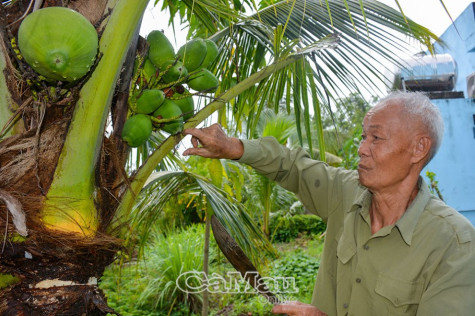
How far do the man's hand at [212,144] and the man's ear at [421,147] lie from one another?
70 cm

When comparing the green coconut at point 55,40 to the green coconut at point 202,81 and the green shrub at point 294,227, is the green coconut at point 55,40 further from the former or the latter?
the green shrub at point 294,227

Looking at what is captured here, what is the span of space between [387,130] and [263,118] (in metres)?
7.69

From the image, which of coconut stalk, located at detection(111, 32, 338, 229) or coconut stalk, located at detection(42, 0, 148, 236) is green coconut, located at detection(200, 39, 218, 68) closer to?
coconut stalk, located at detection(111, 32, 338, 229)

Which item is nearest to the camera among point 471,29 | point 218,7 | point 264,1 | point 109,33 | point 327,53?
point 109,33

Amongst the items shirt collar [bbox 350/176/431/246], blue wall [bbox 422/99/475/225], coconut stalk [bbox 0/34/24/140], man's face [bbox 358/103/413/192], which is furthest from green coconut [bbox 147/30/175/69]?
blue wall [bbox 422/99/475/225]

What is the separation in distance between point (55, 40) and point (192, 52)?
0.52 m

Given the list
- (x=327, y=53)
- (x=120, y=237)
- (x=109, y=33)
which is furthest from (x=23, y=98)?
(x=327, y=53)

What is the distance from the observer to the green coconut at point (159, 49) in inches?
61.7

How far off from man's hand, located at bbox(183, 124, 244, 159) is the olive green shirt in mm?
64

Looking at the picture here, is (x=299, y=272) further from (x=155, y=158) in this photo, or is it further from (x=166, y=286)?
(x=155, y=158)

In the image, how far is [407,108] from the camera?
6.05 feet

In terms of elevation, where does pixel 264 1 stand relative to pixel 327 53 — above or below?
above

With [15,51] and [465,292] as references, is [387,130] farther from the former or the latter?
[15,51]

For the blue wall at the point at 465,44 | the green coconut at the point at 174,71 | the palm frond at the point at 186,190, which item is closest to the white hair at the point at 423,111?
the green coconut at the point at 174,71
